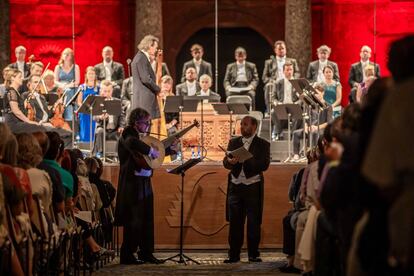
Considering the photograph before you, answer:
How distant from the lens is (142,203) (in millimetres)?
12844

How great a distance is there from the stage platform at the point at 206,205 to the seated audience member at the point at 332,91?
475cm

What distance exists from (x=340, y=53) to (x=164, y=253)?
39.3 feet

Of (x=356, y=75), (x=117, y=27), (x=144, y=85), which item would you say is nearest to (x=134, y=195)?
(x=144, y=85)

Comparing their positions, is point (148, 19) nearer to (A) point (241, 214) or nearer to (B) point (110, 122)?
(B) point (110, 122)

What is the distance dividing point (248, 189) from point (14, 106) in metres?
5.04

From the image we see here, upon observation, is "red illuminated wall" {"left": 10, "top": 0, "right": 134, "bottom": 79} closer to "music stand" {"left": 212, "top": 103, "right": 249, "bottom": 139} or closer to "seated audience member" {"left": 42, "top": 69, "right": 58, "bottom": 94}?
"seated audience member" {"left": 42, "top": 69, "right": 58, "bottom": 94}

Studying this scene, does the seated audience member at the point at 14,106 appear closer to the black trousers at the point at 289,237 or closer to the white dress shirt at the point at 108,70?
the white dress shirt at the point at 108,70

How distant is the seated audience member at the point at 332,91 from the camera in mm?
19984

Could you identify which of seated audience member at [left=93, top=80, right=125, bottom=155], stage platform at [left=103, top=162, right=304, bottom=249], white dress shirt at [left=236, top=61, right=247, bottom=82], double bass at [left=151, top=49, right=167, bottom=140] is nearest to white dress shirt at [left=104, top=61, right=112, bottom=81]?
seated audience member at [left=93, top=80, right=125, bottom=155]

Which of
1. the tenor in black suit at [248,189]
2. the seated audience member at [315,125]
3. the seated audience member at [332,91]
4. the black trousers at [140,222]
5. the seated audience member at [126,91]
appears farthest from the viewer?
the seated audience member at [126,91]

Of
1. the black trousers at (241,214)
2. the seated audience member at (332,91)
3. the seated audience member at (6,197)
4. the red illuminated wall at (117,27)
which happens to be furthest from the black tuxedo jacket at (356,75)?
the seated audience member at (6,197)

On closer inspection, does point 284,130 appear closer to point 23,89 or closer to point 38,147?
point 23,89

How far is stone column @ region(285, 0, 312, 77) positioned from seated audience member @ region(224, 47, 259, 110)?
1.26 metres

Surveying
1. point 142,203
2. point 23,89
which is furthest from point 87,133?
point 142,203
